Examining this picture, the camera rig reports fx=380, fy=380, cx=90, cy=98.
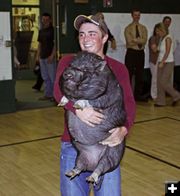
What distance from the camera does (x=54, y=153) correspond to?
430 cm

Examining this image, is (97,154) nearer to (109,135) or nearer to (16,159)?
(109,135)

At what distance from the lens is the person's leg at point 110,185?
1781 millimetres

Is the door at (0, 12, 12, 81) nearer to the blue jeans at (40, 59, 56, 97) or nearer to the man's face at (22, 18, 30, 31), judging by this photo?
the blue jeans at (40, 59, 56, 97)

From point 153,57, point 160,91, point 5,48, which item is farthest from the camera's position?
point 153,57

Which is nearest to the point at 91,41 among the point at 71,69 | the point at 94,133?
the point at 71,69

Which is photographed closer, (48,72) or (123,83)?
(123,83)

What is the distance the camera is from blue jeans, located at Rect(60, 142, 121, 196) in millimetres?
1795

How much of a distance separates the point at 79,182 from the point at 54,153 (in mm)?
2510

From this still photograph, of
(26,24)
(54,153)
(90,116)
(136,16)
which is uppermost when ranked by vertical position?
(136,16)

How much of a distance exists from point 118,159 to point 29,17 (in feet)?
26.2

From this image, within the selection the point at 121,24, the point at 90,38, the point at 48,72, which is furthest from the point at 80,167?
the point at 121,24

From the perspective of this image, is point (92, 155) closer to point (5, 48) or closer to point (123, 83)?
point (123, 83)

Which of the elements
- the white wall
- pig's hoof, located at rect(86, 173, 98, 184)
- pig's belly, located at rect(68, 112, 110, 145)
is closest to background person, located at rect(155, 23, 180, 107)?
the white wall

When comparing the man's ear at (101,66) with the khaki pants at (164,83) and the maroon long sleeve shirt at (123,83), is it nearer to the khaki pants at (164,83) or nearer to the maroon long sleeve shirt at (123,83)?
the maroon long sleeve shirt at (123,83)
